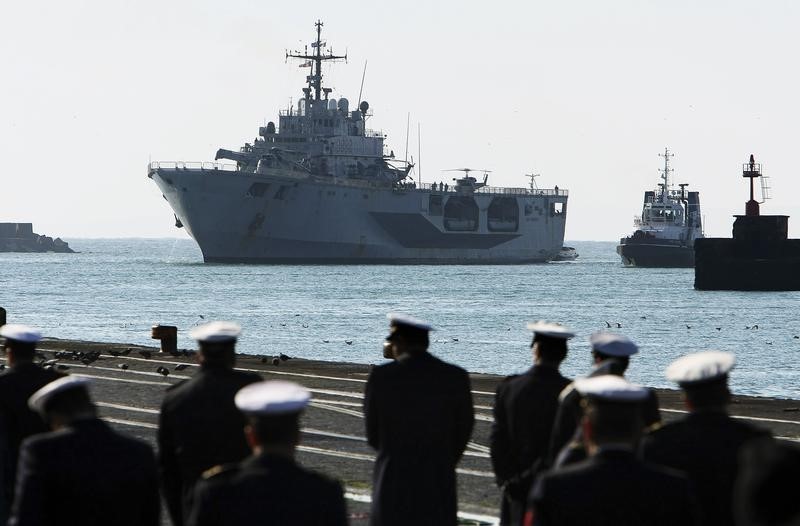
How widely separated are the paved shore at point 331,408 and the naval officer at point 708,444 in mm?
4923

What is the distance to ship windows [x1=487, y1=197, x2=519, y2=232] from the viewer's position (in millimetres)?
138250

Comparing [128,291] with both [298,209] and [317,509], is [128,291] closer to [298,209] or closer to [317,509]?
[298,209]

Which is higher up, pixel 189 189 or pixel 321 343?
pixel 189 189

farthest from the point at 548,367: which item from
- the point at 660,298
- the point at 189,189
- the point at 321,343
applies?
the point at 189,189

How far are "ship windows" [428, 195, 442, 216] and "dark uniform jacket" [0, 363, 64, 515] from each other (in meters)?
123

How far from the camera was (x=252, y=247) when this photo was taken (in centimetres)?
12288

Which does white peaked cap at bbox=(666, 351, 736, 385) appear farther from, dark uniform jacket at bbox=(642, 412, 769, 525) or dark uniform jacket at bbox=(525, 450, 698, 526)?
dark uniform jacket at bbox=(525, 450, 698, 526)

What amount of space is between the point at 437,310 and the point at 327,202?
160ft

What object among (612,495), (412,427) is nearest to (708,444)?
(612,495)

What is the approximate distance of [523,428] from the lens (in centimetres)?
788

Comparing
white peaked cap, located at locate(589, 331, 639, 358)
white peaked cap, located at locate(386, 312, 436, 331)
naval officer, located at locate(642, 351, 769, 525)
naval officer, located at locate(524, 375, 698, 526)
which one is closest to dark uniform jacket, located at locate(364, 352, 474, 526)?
white peaked cap, located at locate(386, 312, 436, 331)

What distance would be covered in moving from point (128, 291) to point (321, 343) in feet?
152

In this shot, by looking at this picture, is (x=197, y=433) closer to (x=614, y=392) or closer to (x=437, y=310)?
(x=614, y=392)

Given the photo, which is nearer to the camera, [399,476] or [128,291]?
[399,476]
